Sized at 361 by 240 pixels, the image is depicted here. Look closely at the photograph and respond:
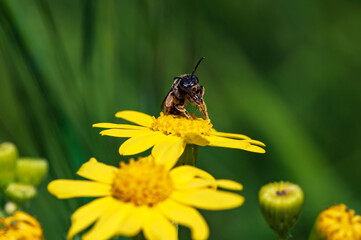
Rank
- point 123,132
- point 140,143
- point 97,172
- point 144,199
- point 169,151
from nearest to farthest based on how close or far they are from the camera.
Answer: point 144,199 → point 97,172 → point 169,151 → point 140,143 → point 123,132

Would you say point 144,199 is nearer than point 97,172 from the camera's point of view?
Yes

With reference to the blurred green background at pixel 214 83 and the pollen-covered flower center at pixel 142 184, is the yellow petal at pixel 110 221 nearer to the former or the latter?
the pollen-covered flower center at pixel 142 184

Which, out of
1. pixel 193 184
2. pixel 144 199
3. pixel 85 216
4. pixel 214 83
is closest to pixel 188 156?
pixel 193 184

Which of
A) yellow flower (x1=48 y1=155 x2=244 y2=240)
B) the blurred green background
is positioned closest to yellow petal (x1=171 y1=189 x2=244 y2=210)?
yellow flower (x1=48 y1=155 x2=244 y2=240)

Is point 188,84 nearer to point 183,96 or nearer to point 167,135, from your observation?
point 183,96

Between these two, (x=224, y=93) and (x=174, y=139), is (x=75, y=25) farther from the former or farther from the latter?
(x=174, y=139)

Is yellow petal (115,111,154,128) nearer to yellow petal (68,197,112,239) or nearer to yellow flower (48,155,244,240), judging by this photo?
yellow flower (48,155,244,240)
